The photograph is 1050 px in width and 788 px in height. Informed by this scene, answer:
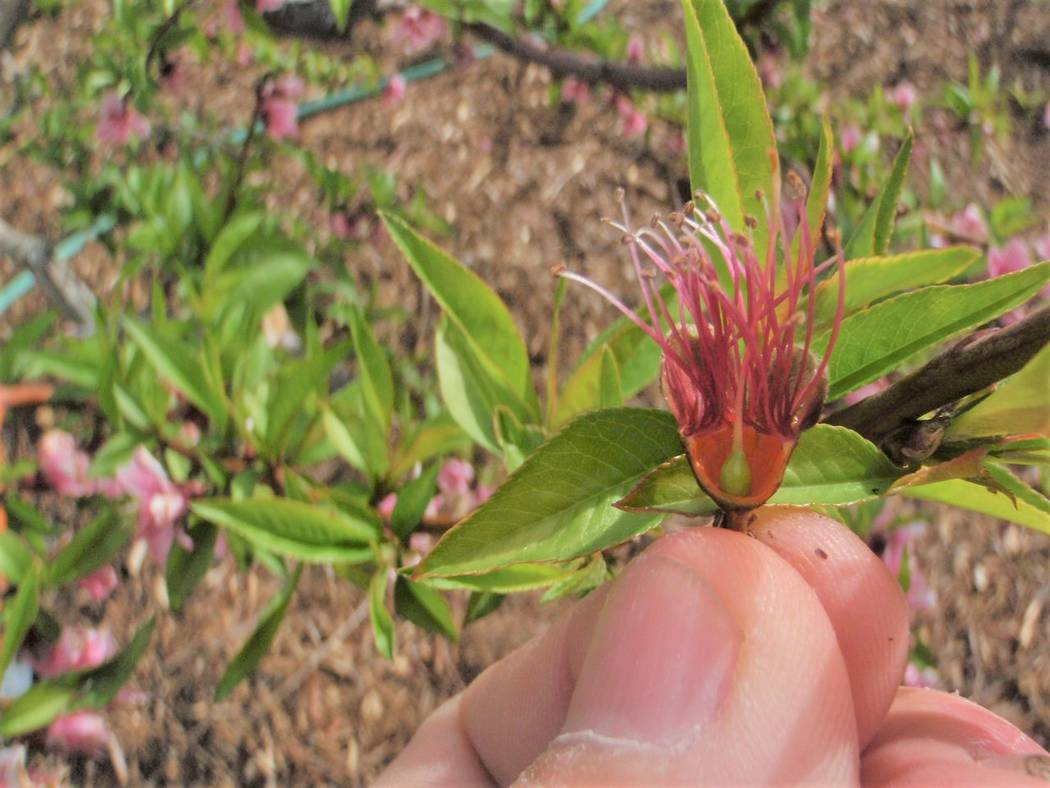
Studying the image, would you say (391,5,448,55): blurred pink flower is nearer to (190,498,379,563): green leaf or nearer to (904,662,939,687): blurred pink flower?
(190,498,379,563): green leaf

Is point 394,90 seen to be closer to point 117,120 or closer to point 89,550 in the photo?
point 117,120

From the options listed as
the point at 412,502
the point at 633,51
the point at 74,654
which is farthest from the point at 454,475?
the point at 633,51

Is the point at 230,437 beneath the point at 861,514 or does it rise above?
above

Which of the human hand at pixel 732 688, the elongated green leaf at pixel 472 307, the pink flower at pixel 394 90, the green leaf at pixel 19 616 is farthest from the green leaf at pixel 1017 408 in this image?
the pink flower at pixel 394 90

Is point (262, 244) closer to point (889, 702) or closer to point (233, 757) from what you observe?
point (233, 757)

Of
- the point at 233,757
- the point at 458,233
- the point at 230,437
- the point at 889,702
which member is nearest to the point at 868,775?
the point at 889,702
